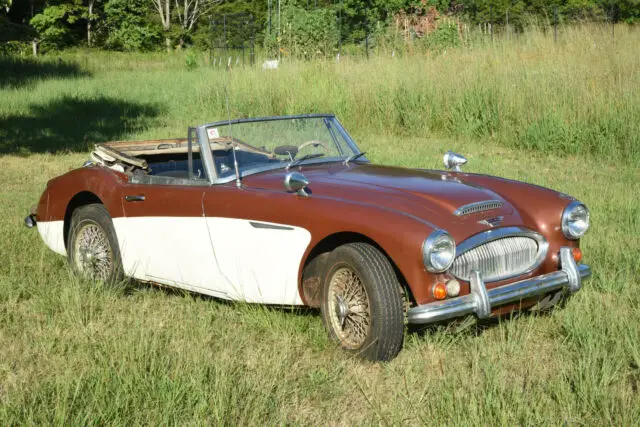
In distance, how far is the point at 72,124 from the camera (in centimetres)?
1777

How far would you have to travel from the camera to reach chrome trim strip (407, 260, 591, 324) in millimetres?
3652

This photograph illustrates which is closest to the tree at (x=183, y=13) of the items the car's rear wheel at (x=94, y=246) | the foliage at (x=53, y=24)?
the foliage at (x=53, y=24)

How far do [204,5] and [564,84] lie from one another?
46.5 metres

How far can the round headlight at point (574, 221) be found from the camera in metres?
4.34

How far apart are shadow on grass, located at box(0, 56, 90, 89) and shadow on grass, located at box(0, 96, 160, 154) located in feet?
14.7

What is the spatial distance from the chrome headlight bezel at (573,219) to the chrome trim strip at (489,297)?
23 centimetres

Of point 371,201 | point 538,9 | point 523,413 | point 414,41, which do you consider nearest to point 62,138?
point 414,41

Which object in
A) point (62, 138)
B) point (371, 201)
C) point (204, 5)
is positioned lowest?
point (62, 138)

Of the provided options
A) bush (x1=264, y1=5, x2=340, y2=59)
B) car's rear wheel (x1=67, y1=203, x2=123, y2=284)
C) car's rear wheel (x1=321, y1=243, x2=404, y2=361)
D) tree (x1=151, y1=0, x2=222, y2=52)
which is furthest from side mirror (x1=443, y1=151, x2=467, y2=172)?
tree (x1=151, y1=0, x2=222, y2=52)

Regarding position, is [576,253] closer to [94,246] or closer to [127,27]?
[94,246]

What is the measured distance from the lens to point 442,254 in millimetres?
3701

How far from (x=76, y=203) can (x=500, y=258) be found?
129 inches

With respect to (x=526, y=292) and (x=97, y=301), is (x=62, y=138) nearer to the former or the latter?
(x=97, y=301)

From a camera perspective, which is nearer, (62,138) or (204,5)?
(62,138)
